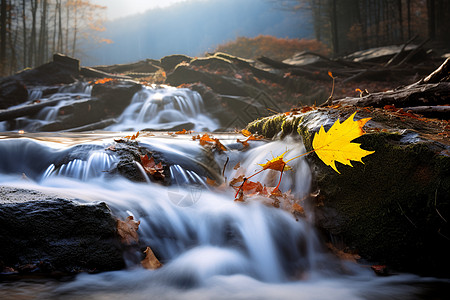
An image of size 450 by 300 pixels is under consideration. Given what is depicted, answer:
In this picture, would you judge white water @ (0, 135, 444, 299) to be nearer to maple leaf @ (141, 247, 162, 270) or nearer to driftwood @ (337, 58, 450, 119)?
maple leaf @ (141, 247, 162, 270)

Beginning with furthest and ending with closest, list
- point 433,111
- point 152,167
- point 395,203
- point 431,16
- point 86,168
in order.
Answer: point 431,16
point 152,167
point 86,168
point 433,111
point 395,203

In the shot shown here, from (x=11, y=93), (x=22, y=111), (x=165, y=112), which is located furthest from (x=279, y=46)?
(x=22, y=111)

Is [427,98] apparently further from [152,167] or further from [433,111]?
[152,167]

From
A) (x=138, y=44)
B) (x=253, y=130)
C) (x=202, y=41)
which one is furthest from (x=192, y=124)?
(x=138, y=44)

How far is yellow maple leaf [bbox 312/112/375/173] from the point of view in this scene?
4.60 feet

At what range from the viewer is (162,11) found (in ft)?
303

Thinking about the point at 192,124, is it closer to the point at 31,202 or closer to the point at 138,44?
the point at 31,202

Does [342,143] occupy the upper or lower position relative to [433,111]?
lower

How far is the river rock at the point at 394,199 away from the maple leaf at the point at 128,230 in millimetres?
1344

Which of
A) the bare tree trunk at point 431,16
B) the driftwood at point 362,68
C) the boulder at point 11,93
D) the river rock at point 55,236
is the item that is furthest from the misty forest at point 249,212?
the bare tree trunk at point 431,16

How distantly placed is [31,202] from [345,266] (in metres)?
2.04

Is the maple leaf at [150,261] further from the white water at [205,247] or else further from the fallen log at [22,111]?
the fallen log at [22,111]

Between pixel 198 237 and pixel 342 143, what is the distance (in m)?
1.21

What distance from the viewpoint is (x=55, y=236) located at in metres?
1.58
